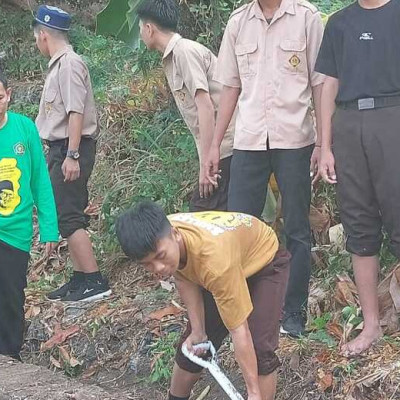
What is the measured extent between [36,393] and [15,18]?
757 cm

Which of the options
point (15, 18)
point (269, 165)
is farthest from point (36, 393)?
point (15, 18)

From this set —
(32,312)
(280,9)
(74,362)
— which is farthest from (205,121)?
(32,312)

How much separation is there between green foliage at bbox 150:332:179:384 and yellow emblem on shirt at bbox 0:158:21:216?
111 centimetres

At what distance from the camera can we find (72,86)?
5.20 meters

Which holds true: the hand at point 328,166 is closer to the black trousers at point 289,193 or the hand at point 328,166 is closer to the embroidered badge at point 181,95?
the black trousers at point 289,193

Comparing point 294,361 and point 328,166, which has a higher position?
point 328,166

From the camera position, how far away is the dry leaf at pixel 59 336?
5.18 meters

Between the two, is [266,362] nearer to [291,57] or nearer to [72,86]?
[291,57]

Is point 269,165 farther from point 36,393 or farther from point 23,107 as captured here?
point 23,107

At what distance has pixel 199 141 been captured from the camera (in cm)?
468

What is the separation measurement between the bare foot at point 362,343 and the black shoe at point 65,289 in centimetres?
226

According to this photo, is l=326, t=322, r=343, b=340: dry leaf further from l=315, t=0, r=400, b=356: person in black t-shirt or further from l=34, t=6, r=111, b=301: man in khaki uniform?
l=34, t=6, r=111, b=301: man in khaki uniform

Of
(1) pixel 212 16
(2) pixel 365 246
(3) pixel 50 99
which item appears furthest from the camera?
(1) pixel 212 16

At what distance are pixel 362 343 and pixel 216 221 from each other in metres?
1.08
